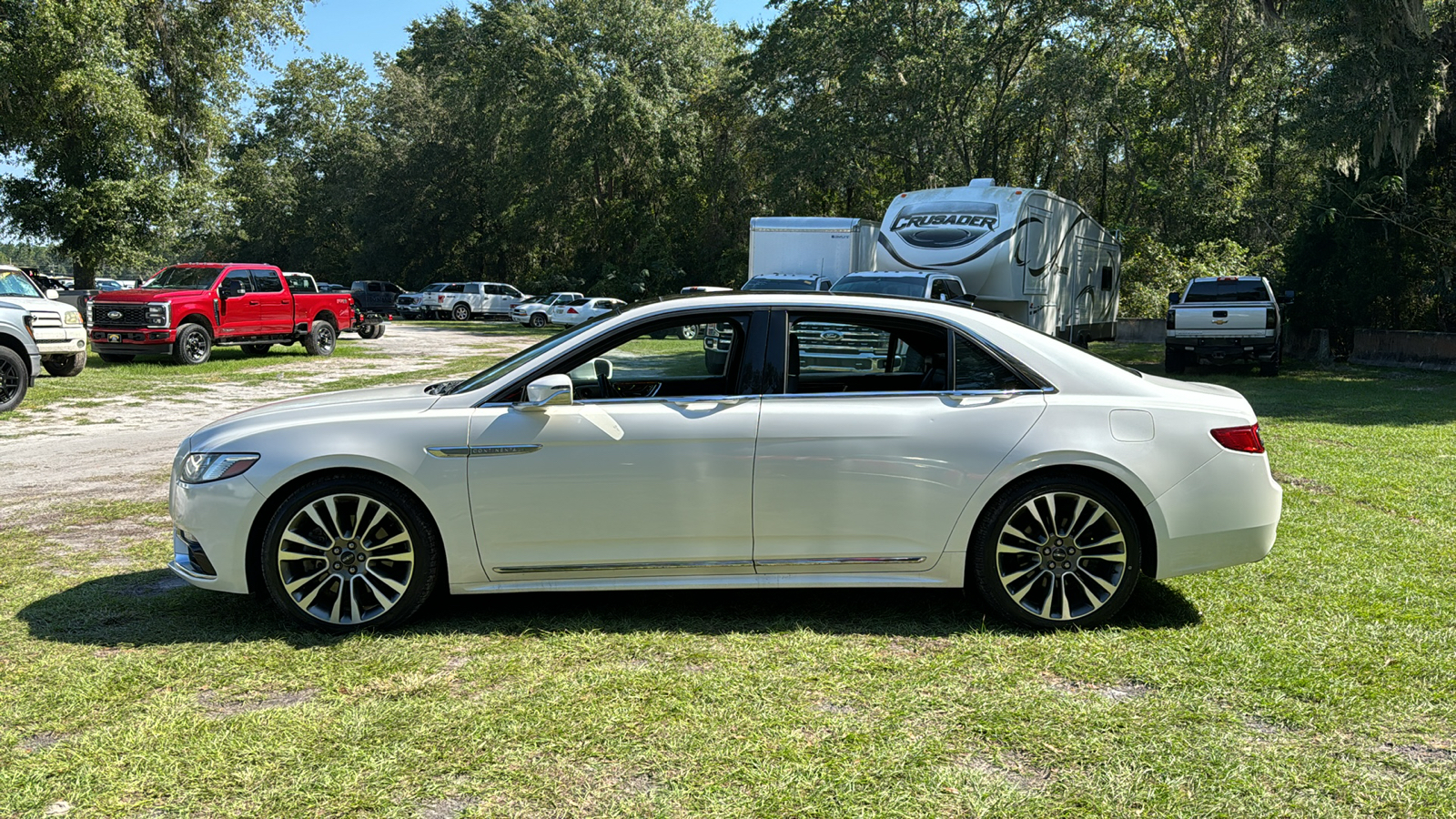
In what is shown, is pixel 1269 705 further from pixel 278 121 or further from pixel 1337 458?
pixel 278 121

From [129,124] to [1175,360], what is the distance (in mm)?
24526

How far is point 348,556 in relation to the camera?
4.56 metres

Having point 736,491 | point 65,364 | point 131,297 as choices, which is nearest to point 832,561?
point 736,491

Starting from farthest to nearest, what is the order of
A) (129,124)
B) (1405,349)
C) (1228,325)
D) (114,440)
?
1. (129,124)
2. (1405,349)
3. (1228,325)
4. (114,440)

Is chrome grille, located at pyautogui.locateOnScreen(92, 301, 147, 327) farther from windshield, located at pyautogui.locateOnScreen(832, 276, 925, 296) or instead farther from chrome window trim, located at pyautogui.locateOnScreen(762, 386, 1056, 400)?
chrome window trim, located at pyautogui.locateOnScreen(762, 386, 1056, 400)

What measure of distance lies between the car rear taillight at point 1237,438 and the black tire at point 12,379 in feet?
45.9

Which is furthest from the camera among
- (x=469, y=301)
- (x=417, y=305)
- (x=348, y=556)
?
(x=417, y=305)

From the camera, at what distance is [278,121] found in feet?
208

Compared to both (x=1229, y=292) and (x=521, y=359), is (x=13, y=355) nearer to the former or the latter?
(x=521, y=359)

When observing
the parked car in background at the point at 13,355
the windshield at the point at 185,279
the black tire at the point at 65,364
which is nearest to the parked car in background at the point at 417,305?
the windshield at the point at 185,279

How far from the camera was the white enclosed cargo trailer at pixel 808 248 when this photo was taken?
2227cm

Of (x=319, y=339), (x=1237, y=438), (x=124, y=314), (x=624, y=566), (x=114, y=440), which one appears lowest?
(x=114, y=440)

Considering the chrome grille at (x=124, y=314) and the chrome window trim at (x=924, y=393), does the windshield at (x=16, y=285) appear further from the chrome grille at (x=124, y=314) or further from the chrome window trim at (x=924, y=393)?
the chrome window trim at (x=924, y=393)

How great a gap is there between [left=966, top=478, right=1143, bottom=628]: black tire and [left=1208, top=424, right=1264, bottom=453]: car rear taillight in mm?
525
